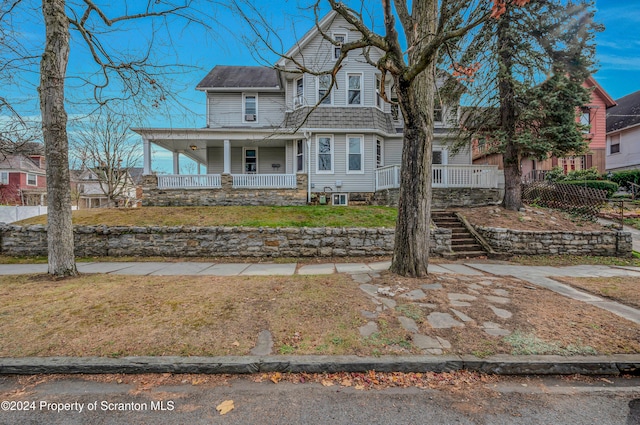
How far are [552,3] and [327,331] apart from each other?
13.7 meters

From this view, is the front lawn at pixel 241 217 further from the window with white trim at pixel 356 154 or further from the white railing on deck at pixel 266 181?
the window with white trim at pixel 356 154

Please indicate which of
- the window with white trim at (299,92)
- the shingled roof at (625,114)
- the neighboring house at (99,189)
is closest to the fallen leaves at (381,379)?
the window with white trim at (299,92)

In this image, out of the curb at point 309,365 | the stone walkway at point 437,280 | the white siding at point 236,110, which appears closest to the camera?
the curb at point 309,365

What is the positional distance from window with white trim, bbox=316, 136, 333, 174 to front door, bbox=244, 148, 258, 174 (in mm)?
4286

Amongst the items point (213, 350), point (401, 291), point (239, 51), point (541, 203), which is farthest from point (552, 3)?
point (213, 350)

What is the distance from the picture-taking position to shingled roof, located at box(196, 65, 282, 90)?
16.5 meters

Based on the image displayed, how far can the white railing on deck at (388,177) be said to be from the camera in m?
13.0

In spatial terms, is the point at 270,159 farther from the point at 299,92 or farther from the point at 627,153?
the point at 627,153

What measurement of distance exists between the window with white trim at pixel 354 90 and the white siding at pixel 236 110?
13.7 feet

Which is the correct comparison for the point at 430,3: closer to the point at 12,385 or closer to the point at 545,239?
the point at 545,239

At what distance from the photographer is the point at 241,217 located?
10.1 m

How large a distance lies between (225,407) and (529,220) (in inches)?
450

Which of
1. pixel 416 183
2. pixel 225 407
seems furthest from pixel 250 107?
pixel 225 407

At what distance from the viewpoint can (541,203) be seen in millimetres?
12508
